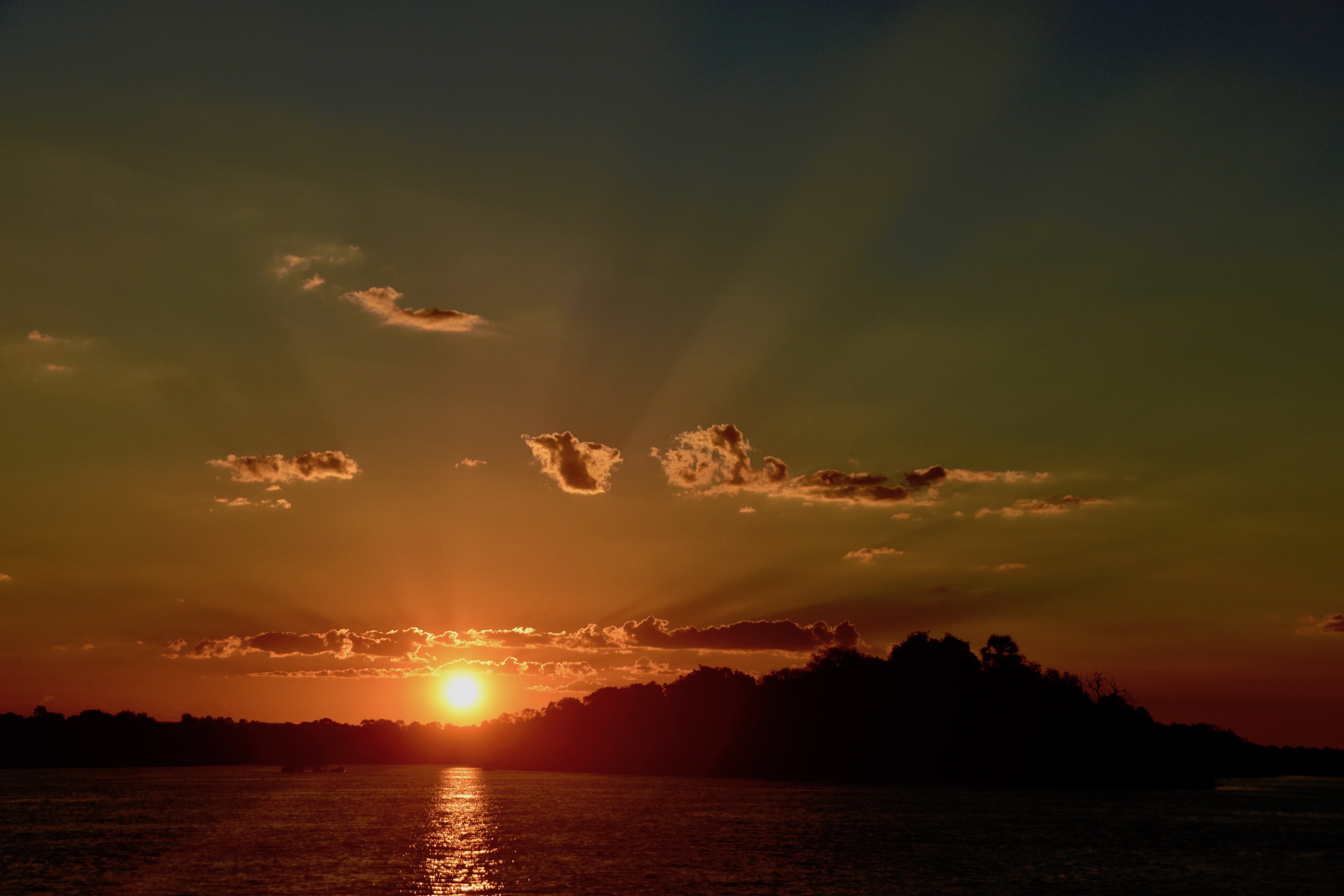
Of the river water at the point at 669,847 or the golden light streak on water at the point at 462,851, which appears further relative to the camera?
the river water at the point at 669,847

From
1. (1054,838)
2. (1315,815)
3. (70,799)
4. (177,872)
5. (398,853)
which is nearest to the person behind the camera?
(177,872)

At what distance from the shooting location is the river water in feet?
254

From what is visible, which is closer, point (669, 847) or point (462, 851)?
point (462, 851)

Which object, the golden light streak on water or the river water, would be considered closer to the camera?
the golden light streak on water

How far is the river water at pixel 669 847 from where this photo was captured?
77.4 meters

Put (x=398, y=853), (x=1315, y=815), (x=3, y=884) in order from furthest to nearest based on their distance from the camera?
(x=1315, y=815) → (x=398, y=853) → (x=3, y=884)

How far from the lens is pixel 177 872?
83.1 metres

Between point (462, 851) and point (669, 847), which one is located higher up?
point (462, 851)

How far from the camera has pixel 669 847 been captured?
99.9 meters

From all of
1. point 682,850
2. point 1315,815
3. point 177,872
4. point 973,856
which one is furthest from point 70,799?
point 1315,815

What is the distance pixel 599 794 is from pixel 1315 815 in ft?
387

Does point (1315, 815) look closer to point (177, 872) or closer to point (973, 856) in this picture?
point (973, 856)

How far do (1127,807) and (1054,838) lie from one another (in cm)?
5782

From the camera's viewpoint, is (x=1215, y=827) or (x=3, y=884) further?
(x=1215, y=827)
